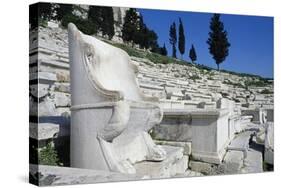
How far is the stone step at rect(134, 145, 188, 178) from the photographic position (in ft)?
20.9

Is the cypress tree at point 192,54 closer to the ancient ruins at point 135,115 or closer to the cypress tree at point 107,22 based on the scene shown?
the ancient ruins at point 135,115

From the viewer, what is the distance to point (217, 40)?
718 centimetres

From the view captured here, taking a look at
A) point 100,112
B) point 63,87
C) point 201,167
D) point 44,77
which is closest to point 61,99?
point 63,87

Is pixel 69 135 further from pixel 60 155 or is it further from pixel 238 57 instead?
pixel 238 57

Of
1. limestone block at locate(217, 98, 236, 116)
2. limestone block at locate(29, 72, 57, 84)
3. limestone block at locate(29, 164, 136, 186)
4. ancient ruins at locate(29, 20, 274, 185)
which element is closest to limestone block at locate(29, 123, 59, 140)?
ancient ruins at locate(29, 20, 274, 185)

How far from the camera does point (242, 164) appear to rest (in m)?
7.42

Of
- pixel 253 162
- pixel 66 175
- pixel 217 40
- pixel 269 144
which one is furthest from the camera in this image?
pixel 269 144

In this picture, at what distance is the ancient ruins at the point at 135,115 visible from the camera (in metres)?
5.86

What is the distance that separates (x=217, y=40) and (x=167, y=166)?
1.97 meters

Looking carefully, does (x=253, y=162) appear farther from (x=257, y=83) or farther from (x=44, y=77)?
(x=44, y=77)

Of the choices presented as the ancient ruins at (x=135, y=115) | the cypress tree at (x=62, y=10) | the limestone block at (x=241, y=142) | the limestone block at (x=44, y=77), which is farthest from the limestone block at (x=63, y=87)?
the limestone block at (x=241, y=142)

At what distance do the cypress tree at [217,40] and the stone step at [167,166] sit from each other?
1429 millimetres

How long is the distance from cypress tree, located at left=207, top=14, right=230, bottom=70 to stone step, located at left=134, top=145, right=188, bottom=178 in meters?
1.43

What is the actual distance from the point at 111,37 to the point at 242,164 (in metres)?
2.76
